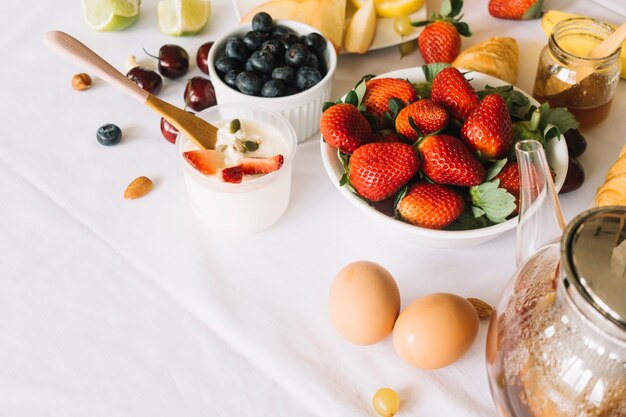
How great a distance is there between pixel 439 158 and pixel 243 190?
0.24 meters

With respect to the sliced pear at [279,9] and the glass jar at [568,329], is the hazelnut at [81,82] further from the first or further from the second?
the glass jar at [568,329]

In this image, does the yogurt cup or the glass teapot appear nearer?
the glass teapot

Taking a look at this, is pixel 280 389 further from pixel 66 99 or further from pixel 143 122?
pixel 66 99

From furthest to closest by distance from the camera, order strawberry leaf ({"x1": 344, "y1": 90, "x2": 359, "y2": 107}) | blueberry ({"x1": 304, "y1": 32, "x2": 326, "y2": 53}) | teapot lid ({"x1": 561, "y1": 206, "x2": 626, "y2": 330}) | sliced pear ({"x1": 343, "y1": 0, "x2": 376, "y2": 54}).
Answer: sliced pear ({"x1": 343, "y1": 0, "x2": 376, "y2": 54}), blueberry ({"x1": 304, "y1": 32, "x2": 326, "y2": 53}), strawberry leaf ({"x1": 344, "y1": 90, "x2": 359, "y2": 107}), teapot lid ({"x1": 561, "y1": 206, "x2": 626, "y2": 330})

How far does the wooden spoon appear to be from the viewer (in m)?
0.83

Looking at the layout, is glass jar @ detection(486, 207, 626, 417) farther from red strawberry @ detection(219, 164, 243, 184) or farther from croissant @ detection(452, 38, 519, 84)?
croissant @ detection(452, 38, 519, 84)

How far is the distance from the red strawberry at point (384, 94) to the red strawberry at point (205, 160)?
0.22m

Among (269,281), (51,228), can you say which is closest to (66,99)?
(51,228)

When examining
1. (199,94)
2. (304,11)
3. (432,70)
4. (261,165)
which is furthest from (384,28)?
(261,165)

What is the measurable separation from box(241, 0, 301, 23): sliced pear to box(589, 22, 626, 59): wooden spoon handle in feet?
1.60

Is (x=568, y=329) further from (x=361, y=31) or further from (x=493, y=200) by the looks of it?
(x=361, y=31)

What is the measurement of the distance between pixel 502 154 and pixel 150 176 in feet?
1.62

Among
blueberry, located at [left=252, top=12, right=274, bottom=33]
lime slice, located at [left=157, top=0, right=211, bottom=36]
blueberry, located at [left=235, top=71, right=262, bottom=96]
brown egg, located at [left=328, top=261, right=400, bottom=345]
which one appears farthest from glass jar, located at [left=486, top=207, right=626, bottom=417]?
lime slice, located at [left=157, top=0, right=211, bottom=36]

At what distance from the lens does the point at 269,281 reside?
811 mm
